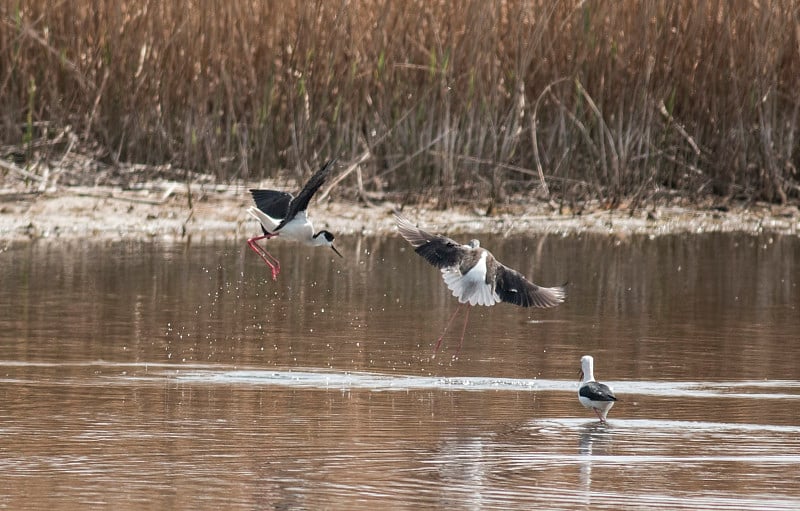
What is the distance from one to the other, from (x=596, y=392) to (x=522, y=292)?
1763 millimetres

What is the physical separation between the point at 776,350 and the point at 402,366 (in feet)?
6.48

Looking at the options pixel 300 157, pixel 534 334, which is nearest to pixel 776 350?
pixel 534 334

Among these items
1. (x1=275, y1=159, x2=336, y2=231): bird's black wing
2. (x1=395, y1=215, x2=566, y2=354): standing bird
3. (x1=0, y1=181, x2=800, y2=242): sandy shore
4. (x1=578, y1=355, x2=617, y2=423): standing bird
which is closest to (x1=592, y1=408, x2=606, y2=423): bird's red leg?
(x1=578, y1=355, x2=617, y2=423): standing bird

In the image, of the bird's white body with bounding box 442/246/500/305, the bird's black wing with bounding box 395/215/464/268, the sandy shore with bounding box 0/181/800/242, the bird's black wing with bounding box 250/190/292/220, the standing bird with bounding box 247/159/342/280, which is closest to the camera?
the bird's white body with bounding box 442/246/500/305

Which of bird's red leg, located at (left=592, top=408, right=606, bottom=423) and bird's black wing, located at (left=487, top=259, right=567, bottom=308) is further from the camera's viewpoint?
bird's black wing, located at (left=487, top=259, right=567, bottom=308)

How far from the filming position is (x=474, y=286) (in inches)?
324

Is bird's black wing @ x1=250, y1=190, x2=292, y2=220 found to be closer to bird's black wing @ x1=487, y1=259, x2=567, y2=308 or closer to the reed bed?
bird's black wing @ x1=487, y1=259, x2=567, y2=308

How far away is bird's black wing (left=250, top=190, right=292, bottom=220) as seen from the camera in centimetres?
982

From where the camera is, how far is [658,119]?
15.3 m

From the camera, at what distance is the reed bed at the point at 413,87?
1455cm

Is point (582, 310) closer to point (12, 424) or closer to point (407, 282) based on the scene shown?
point (407, 282)

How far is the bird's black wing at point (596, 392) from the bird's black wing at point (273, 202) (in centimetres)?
341

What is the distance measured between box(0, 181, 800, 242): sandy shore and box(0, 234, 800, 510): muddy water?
3.22 ft

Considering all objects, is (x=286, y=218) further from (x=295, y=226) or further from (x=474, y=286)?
(x=474, y=286)
